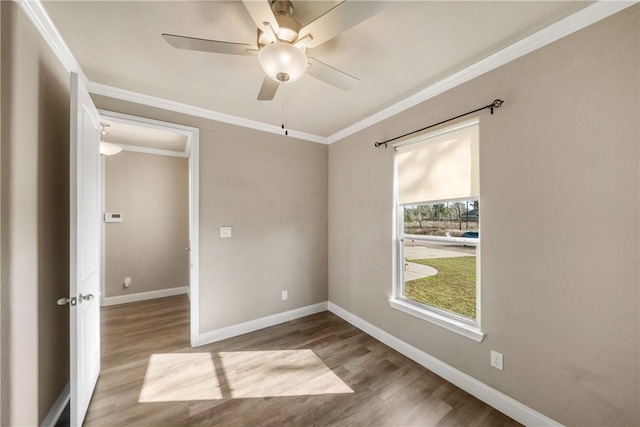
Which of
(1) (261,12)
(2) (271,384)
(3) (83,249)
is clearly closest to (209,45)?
(1) (261,12)

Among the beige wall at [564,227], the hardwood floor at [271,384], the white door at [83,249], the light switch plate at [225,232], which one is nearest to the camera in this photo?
the beige wall at [564,227]

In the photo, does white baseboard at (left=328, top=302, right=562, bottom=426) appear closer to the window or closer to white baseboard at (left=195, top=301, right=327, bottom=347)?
the window

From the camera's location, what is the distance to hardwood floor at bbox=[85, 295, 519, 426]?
173cm

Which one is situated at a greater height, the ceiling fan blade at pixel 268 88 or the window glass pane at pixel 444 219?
the ceiling fan blade at pixel 268 88

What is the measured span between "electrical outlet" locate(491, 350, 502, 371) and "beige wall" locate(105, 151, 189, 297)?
4.61 metres

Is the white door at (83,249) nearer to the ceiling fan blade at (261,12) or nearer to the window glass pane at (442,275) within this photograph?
the ceiling fan blade at (261,12)

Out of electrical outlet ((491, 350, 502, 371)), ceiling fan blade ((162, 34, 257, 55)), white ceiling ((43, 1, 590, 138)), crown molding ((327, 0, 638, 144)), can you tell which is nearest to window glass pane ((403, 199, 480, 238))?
electrical outlet ((491, 350, 502, 371))

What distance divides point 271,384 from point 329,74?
2.45m

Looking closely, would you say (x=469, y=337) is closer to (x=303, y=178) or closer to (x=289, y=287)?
(x=289, y=287)

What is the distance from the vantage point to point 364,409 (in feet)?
5.95

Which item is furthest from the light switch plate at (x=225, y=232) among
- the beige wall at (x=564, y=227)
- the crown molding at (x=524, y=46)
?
the beige wall at (x=564, y=227)

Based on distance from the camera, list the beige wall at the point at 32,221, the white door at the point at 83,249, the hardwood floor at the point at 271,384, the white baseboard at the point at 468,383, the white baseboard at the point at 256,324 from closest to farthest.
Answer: the beige wall at the point at 32,221 < the white door at the point at 83,249 < the white baseboard at the point at 468,383 < the hardwood floor at the point at 271,384 < the white baseboard at the point at 256,324

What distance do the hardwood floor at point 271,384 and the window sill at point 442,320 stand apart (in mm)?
461

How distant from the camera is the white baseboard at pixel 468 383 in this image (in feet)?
5.34
